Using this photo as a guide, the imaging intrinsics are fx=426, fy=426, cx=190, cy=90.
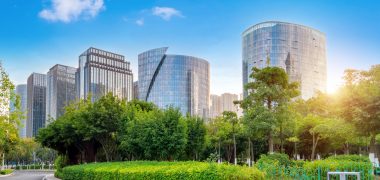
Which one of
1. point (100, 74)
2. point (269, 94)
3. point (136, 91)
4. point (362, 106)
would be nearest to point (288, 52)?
point (136, 91)

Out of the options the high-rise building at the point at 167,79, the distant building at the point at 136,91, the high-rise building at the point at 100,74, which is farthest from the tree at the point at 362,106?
the high-rise building at the point at 100,74

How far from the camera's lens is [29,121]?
18638cm

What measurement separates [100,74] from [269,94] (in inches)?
5362

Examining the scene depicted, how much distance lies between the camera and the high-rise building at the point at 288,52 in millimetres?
122688

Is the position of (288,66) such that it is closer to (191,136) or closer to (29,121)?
(191,136)

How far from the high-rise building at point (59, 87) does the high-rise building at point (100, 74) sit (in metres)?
17.0

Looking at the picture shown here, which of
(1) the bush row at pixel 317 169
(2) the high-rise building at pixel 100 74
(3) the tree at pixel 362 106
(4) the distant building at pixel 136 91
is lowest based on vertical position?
(1) the bush row at pixel 317 169

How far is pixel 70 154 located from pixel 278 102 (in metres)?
23.2

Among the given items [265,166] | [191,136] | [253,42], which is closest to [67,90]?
[253,42]

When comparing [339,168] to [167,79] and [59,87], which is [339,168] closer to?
[167,79]

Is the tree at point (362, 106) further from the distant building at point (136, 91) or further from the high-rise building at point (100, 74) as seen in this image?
the high-rise building at point (100, 74)

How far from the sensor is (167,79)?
146 metres

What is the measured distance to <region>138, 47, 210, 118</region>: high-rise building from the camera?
474 ft

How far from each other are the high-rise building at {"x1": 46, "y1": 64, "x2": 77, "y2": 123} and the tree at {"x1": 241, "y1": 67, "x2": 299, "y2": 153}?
154m
